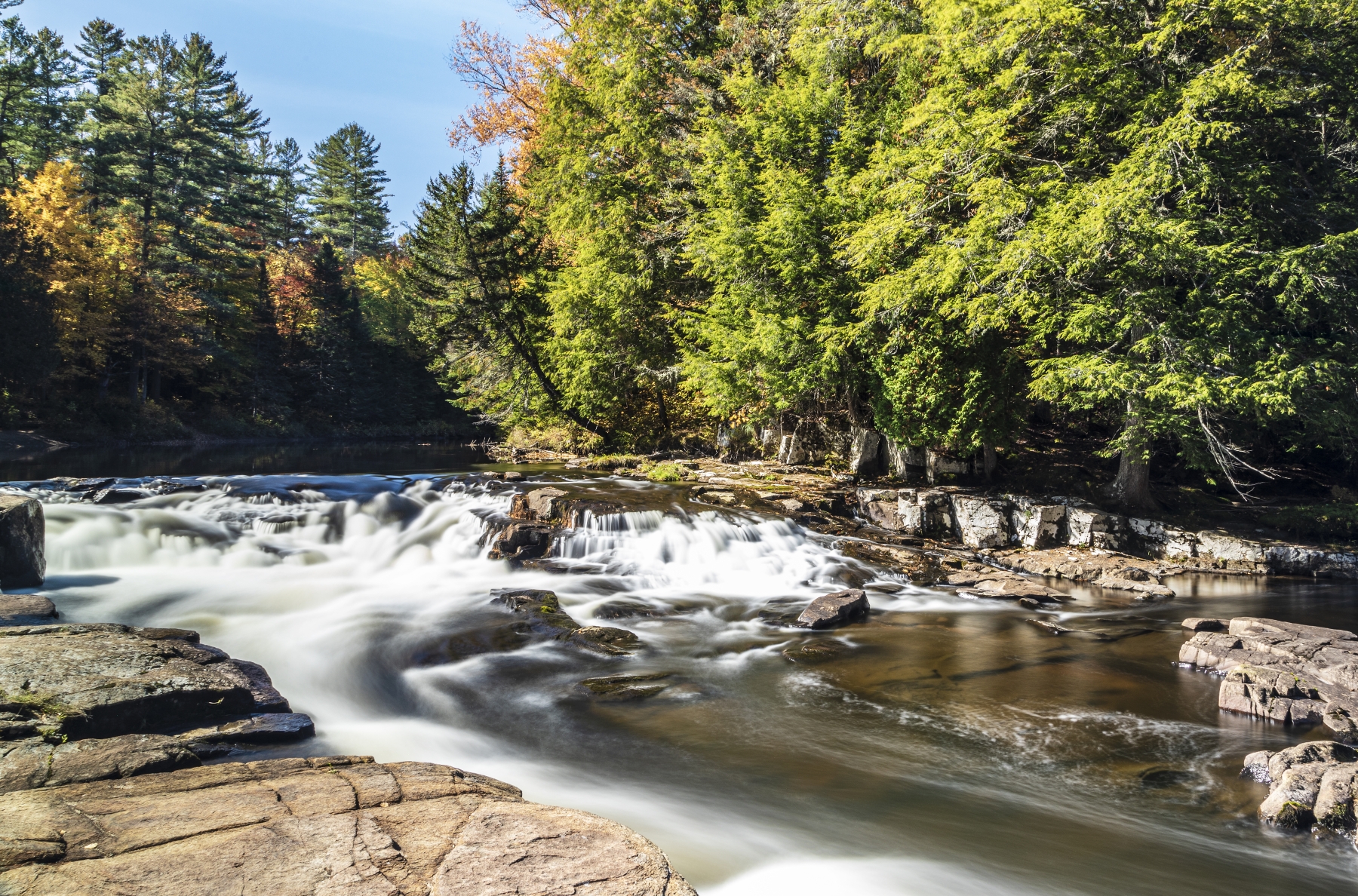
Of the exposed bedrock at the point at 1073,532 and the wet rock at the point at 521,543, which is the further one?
the exposed bedrock at the point at 1073,532

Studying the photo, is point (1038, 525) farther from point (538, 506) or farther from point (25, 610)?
point (25, 610)

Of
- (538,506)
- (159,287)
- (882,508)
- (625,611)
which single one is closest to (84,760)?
(625,611)

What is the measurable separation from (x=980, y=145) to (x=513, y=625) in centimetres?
1174

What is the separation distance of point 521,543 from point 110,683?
7601mm

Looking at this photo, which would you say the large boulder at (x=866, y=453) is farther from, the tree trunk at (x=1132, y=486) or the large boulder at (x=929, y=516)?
the tree trunk at (x=1132, y=486)

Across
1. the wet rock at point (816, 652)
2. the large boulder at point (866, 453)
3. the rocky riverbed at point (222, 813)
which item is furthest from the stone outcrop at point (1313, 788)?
the large boulder at point (866, 453)

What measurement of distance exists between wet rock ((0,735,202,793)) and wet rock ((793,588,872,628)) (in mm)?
6880

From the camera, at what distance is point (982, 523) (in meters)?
13.7

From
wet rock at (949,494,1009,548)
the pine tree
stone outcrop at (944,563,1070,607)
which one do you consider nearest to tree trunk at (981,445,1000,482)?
wet rock at (949,494,1009,548)

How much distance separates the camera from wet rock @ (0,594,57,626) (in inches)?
252

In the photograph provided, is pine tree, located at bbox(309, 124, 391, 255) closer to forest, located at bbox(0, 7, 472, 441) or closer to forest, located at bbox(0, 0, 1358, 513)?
forest, located at bbox(0, 7, 472, 441)

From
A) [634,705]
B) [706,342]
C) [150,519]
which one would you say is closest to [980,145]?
[706,342]

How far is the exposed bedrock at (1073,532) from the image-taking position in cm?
1241

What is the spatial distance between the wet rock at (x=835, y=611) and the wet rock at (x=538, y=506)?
214 inches
